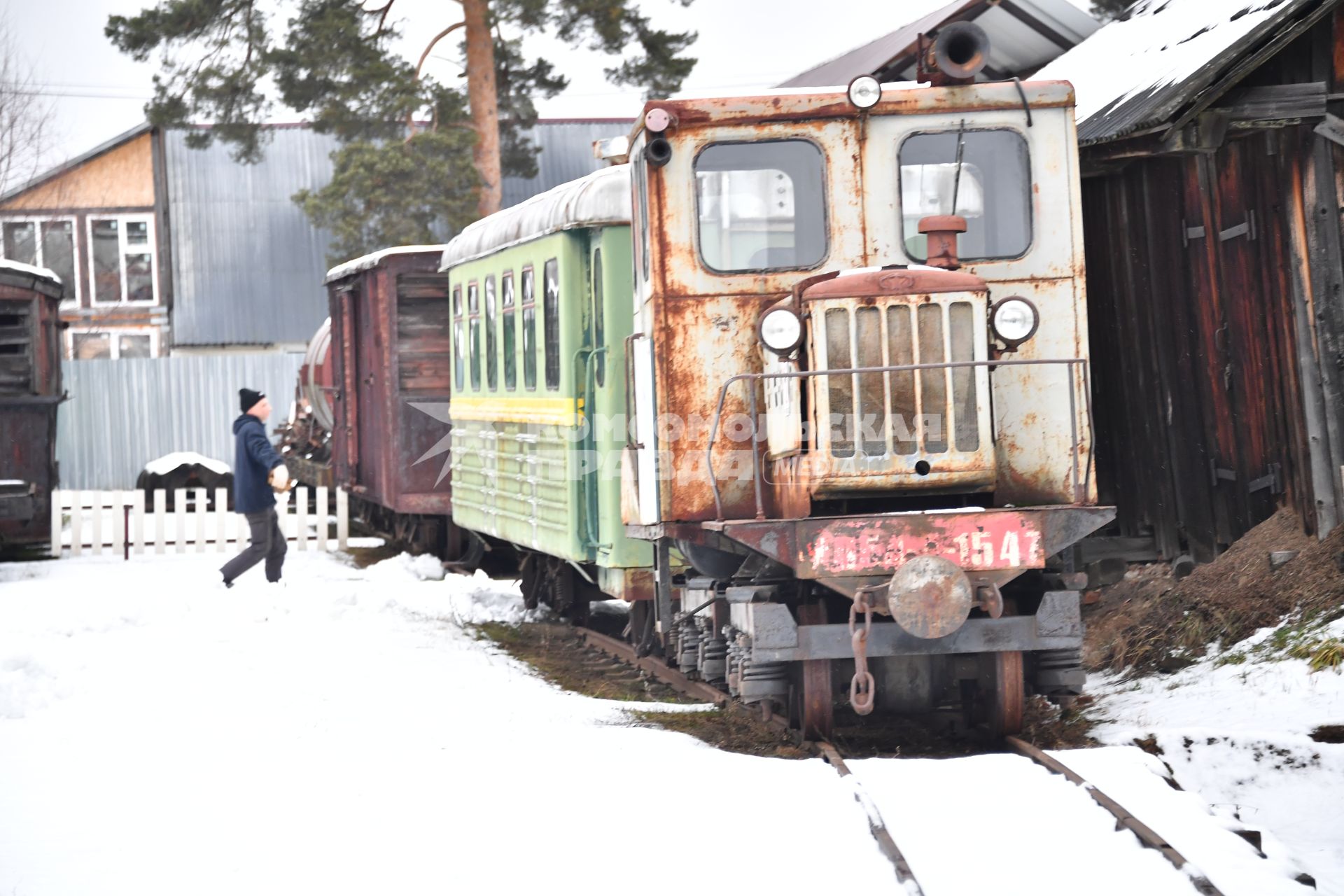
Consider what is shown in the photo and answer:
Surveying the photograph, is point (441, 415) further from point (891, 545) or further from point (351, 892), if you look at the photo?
point (351, 892)

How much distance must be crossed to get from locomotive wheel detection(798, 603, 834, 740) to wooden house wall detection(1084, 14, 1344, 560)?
3.53 metres

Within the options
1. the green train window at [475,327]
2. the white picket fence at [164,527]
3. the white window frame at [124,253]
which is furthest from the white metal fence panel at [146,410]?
the green train window at [475,327]

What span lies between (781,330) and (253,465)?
701 centimetres

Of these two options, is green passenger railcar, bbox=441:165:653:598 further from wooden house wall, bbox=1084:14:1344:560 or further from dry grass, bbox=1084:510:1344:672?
wooden house wall, bbox=1084:14:1344:560

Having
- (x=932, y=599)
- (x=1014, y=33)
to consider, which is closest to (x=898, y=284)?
(x=932, y=599)

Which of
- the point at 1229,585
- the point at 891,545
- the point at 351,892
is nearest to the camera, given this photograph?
the point at 351,892

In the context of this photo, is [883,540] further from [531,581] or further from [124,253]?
[124,253]

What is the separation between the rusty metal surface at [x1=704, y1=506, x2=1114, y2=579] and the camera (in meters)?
7.39

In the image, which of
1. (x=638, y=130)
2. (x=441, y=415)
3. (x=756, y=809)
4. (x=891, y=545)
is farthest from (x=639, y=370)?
(x=441, y=415)

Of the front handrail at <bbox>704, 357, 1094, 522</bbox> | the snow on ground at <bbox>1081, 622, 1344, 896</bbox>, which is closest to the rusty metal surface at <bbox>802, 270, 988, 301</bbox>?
the front handrail at <bbox>704, 357, 1094, 522</bbox>

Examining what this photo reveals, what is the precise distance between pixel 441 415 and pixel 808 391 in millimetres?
9536

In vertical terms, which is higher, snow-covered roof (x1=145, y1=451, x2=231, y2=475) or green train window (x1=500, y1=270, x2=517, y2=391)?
green train window (x1=500, y1=270, x2=517, y2=391)

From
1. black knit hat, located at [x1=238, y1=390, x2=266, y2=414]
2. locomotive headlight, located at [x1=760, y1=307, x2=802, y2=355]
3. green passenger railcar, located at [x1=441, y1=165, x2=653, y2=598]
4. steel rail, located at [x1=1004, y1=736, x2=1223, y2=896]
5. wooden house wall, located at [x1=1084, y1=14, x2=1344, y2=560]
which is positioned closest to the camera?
steel rail, located at [x1=1004, y1=736, x2=1223, y2=896]

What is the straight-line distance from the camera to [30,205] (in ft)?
112
